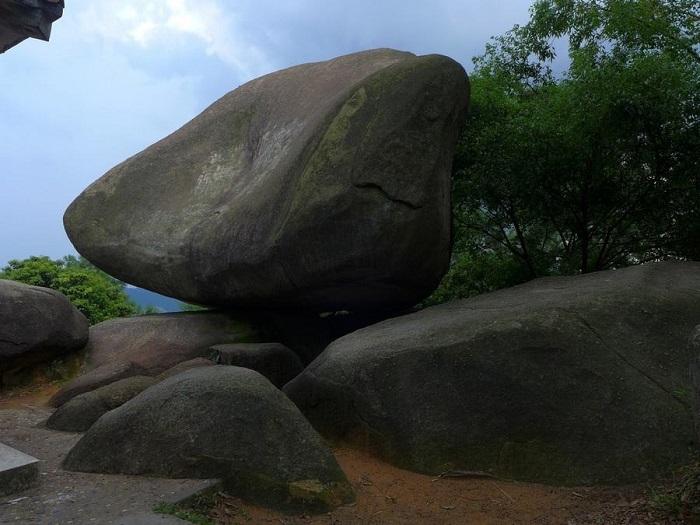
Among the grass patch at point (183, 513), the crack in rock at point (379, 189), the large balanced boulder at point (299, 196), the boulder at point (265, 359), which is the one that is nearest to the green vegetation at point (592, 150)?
the large balanced boulder at point (299, 196)

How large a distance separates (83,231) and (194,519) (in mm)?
7091

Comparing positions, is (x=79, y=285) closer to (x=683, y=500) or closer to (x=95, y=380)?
(x=95, y=380)

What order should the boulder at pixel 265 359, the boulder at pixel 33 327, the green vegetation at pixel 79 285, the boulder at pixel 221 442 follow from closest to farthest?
1. the boulder at pixel 221 442
2. the boulder at pixel 265 359
3. the boulder at pixel 33 327
4. the green vegetation at pixel 79 285

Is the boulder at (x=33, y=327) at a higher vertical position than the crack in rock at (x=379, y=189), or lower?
lower

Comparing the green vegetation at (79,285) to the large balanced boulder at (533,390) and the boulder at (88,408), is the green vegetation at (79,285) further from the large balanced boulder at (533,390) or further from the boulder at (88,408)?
the large balanced boulder at (533,390)

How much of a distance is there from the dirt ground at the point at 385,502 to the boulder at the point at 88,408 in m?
1.18

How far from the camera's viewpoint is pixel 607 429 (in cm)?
505

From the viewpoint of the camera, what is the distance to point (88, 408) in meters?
6.71

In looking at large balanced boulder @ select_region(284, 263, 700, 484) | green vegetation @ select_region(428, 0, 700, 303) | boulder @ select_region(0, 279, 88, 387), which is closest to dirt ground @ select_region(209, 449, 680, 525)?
large balanced boulder @ select_region(284, 263, 700, 484)

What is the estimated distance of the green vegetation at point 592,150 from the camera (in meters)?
8.09

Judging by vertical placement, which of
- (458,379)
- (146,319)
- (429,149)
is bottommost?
(458,379)

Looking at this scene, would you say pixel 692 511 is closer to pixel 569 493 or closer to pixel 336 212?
pixel 569 493

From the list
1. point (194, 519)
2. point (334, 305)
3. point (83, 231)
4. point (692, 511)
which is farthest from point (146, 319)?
point (692, 511)

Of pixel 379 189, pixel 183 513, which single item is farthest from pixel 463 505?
pixel 379 189
